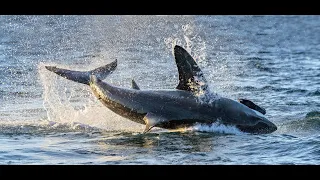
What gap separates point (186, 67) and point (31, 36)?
20.8 metres

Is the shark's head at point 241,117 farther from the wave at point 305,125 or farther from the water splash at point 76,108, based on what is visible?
the water splash at point 76,108

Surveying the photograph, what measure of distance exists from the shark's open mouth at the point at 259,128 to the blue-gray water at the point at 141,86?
0.13m

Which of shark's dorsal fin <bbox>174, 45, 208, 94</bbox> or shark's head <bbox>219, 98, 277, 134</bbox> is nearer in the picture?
shark's dorsal fin <bbox>174, 45, 208, 94</bbox>

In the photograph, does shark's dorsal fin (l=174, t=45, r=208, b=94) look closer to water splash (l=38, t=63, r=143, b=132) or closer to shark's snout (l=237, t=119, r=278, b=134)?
shark's snout (l=237, t=119, r=278, b=134)

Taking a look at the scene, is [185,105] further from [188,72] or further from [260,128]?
[260,128]

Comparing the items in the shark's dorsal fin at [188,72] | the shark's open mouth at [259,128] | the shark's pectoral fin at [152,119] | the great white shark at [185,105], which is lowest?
the shark's open mouth at [259,128]

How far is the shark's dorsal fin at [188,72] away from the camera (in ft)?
54.2

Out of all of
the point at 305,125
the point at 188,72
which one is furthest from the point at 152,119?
the point at 305,125

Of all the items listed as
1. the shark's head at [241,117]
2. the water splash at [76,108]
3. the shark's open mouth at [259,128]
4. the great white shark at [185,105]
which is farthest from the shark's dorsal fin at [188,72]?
the water splash at [76,108]

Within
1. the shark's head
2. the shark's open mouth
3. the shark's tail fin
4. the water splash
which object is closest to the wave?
the shark's open mouth

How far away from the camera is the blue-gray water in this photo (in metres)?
16.0

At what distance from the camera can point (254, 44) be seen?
128 ft

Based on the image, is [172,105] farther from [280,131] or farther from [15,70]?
[15,70]

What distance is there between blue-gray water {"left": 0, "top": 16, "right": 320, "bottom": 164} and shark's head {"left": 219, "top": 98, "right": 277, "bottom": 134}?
178 millimetres
